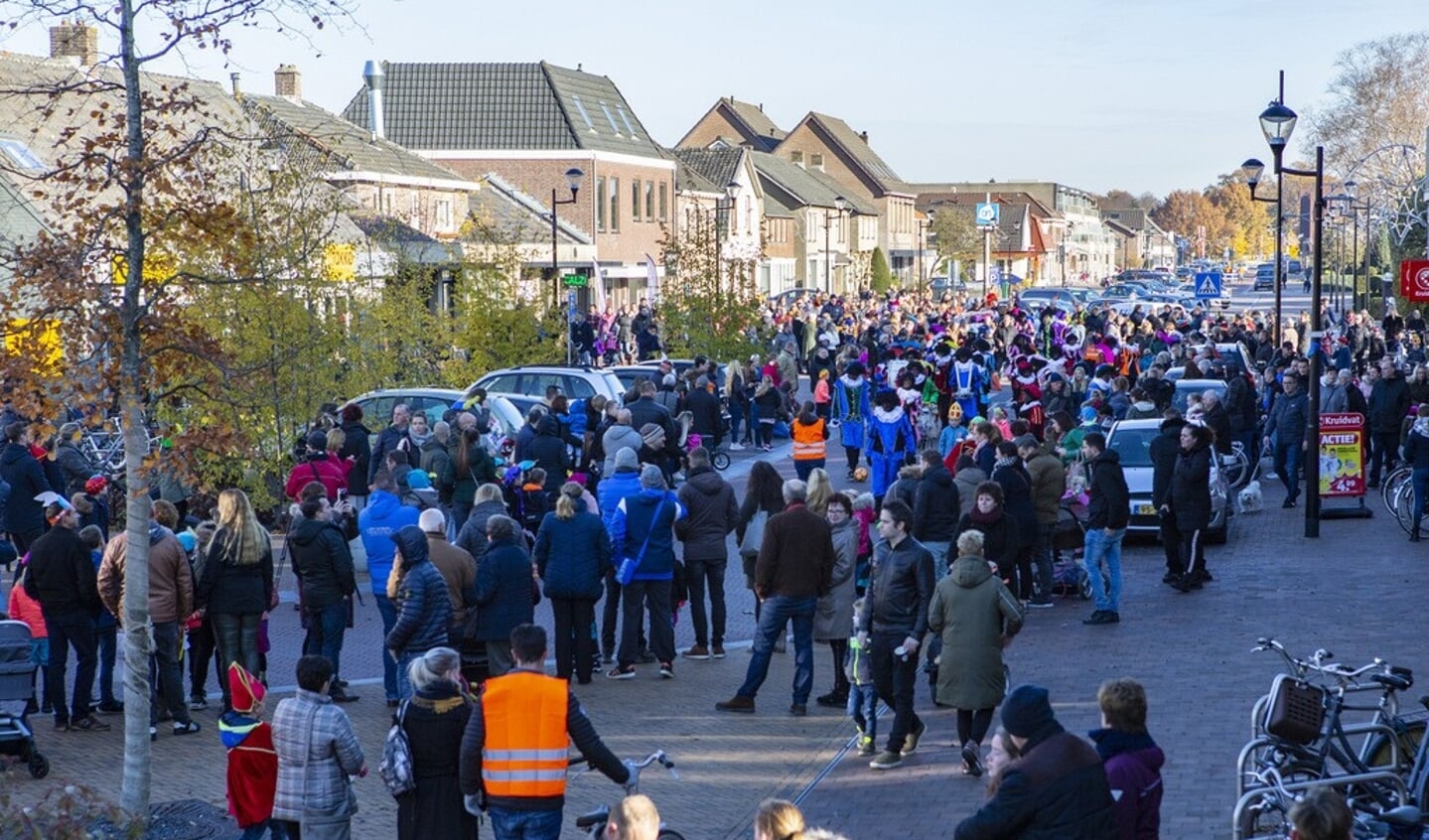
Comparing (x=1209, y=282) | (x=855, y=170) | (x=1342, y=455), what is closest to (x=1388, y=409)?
(x=1342, y=455)

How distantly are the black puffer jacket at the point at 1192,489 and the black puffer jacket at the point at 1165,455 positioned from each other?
14cm

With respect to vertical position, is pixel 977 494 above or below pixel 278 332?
below

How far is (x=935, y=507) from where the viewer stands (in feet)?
48.4

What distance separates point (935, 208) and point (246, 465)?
109154 mm

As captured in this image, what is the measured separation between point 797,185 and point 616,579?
267 feet

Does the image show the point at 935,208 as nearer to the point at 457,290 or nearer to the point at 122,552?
the point at 457,290

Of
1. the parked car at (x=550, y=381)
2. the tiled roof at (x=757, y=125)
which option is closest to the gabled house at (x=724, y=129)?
the tiled roof at (x=757, y=125)

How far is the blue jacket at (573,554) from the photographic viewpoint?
13.5 meters

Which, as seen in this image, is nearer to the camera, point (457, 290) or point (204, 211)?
point (204, 211)

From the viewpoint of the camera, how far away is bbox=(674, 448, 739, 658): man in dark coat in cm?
1469

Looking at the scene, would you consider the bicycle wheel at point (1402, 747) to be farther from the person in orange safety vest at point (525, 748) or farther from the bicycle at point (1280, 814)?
the person in orange safety vest at point (525, 748)

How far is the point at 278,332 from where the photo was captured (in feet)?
66.9

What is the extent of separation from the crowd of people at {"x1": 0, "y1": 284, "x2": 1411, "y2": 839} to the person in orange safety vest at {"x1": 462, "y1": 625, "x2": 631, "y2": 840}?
0.6 inches

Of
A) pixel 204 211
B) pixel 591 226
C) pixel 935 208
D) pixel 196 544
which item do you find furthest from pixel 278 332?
pixel 935 208
